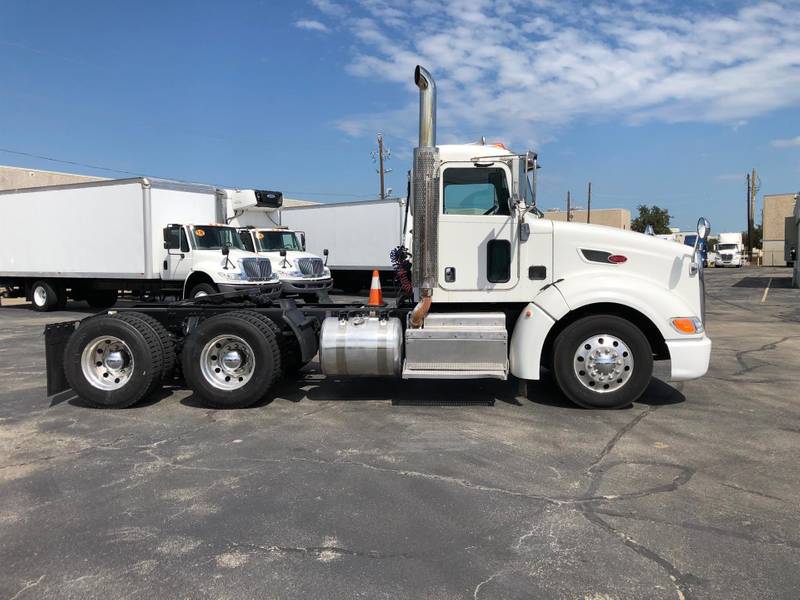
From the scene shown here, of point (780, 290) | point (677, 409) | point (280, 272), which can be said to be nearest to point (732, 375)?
→ point (677, 409)

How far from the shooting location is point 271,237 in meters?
19.4

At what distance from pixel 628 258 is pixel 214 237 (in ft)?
41.0

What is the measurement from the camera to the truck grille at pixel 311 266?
63.4 feet

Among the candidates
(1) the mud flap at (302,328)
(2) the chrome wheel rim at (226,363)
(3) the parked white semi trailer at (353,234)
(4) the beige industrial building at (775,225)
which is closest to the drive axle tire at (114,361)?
(2) the chrome wheel rim at (226,363)

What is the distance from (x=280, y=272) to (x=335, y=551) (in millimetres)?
15789

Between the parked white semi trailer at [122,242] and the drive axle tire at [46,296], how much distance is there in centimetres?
3

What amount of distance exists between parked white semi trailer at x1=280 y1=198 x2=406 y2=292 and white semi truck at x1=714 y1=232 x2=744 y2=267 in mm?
40634

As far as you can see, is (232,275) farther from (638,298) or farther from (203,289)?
(638,298)

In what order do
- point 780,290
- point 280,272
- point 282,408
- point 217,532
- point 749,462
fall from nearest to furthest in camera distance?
point 217,532, point 749,462, point 282,408, point 280,272, point 780,290

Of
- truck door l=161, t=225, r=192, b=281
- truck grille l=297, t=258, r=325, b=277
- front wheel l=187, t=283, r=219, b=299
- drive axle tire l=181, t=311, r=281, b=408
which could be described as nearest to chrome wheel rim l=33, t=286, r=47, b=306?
truck door l=161, t=225, r=192, b=281

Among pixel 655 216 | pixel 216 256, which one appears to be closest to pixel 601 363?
pixel 216 256

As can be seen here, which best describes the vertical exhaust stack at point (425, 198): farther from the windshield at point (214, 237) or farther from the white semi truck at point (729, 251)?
the white semi truck at point (729, 251)

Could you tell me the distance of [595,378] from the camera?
245 inches

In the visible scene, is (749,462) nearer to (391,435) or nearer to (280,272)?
(391,435)
